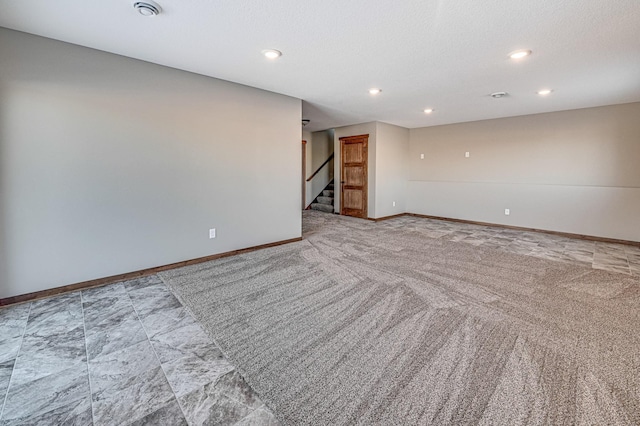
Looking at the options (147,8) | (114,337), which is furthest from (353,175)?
(114,337)

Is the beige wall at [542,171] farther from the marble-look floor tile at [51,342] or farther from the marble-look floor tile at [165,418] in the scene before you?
the marble-look floor tile at [51,342]

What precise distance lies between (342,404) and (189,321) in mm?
1468

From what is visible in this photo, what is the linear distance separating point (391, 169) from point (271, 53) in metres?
4.96

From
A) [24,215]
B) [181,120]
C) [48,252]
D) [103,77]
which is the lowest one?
[48,252]

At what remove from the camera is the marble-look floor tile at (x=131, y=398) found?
4.78ft

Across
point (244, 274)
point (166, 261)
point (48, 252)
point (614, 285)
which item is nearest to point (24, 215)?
point (48, 252)

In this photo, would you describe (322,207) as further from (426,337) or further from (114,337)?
(114,337)

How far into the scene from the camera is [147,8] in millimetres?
2143

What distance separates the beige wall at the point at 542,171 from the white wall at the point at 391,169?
0.43 m

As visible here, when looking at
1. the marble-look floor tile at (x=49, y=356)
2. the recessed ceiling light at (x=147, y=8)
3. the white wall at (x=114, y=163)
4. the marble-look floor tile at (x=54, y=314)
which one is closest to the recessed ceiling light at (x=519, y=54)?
the white wall at (x=114, y=163)

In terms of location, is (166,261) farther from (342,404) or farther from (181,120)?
(342,404)

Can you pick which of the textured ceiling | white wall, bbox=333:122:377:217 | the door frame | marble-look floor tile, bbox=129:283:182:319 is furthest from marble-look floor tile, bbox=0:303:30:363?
the door frame

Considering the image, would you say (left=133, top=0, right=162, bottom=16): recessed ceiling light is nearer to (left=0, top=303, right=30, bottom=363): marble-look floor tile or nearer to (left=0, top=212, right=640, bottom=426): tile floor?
(left=0, top=212, right=640, bottom=426): tile floor

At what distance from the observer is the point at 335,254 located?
167 inches
